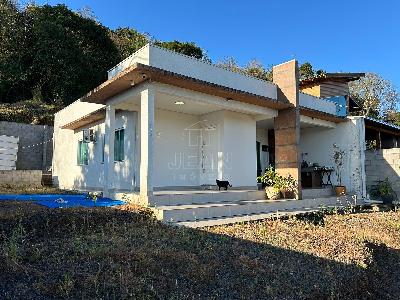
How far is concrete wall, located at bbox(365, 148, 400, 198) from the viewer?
1366 cm

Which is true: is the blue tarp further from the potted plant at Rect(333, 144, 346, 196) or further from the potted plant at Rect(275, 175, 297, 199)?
the potted plant at Rect(333, 144, 346, 196)

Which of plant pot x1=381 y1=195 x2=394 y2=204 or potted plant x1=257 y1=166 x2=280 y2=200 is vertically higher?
potted plant x1=257 y1=166 x2=280 y2=200

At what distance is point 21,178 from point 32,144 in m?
3.57

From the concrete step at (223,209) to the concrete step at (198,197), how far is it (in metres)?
0.26

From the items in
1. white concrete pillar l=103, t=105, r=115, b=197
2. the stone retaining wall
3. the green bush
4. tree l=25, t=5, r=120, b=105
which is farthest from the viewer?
tree l=25, t=5, r=120, b=105

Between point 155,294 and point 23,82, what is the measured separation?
964 inches

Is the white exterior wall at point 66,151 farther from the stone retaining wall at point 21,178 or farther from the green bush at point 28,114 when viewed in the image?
the green bush at point 28,114

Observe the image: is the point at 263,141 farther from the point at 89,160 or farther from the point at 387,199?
the point at 89,160

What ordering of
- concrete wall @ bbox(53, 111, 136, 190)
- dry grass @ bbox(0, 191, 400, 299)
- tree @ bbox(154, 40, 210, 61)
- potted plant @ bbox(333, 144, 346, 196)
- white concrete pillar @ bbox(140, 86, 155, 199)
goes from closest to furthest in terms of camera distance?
1. dry grass @ bbox(0, 191, 400, 299)
2. white concrete pillar @ bbox(140, 86, 155, 199)
3. concrete wall @ bbox(53, 111, 136, 190)
4. potted plant @ bbox(333, 144, 346, 196)
5. tree @ bbox(154, 40, 210, 61)

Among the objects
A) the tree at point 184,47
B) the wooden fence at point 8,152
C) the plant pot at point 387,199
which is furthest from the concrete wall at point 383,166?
the tree at point 184,47

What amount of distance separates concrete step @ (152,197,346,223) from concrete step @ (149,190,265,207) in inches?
10.2

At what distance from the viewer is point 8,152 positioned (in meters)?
16.7

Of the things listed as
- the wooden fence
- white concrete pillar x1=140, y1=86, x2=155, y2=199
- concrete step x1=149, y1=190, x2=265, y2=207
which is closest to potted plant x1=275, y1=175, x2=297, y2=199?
concrete step x1=149, y1=190, x2=265, y2=207

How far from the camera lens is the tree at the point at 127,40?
31.4 metres
